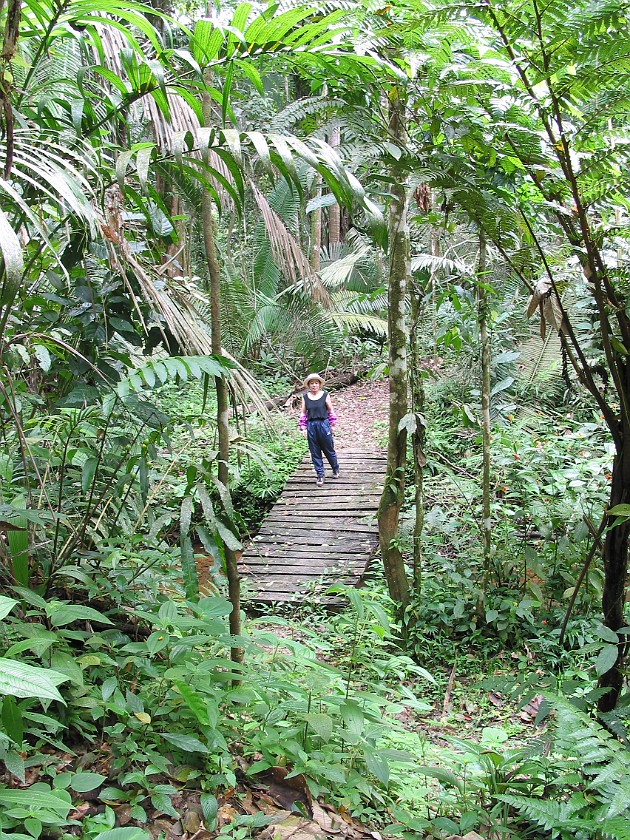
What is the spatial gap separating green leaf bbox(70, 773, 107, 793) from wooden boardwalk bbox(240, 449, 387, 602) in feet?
12.8

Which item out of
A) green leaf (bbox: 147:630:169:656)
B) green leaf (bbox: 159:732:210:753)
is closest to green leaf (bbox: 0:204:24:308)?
green leaf (bbox: 147:630:169:656)

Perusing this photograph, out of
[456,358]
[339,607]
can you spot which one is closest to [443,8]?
[339,607]

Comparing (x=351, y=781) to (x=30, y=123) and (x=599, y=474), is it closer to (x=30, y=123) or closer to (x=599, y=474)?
A: (x=30, y=123)

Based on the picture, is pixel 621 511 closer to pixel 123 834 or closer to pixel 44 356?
pixel 123 834

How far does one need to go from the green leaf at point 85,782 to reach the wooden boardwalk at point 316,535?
389 cm

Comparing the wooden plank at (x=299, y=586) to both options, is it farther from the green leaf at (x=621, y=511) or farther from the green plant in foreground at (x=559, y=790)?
the green leaf at (x=621, y=511)

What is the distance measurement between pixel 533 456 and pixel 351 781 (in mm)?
4657

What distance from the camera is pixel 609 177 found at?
8.05 ft

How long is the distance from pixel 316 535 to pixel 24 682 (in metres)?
5.84

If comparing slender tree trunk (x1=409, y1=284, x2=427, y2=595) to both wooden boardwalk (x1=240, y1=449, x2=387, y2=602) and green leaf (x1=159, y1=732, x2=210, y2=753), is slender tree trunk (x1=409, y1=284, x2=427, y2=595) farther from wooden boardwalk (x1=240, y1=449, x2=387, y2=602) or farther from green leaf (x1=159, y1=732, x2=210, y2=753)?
green leaf (x1=159, y1=732, x2=210, y2=753)

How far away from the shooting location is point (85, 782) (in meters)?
1.77

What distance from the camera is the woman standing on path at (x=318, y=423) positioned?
7.59m

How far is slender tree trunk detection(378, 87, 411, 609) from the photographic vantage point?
462 cm

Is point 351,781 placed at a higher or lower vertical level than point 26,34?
lower
